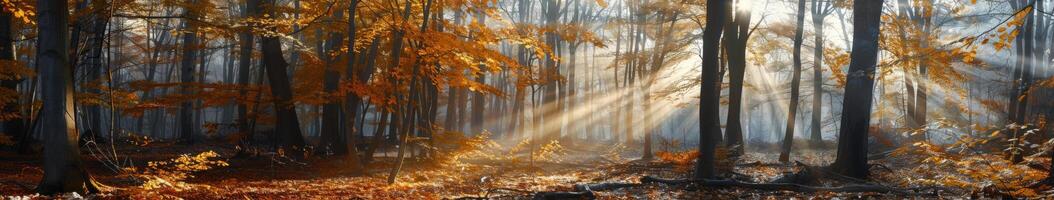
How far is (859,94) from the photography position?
36.8 feet

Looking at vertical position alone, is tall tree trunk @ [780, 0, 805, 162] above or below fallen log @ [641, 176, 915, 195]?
above

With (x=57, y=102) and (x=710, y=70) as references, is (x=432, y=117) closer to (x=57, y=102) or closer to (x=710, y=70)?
(x=710, y=70)

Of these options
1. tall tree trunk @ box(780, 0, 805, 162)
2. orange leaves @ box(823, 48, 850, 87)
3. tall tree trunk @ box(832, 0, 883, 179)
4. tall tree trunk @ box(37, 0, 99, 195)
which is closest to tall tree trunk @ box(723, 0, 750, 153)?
tall tree trunk @ box(780, 0, 805, 162)

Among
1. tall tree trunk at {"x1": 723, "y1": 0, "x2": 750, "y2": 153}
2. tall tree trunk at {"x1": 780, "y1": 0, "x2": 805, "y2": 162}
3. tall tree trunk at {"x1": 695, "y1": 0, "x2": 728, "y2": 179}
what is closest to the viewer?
tall tree trunk at {"x1": 695, "y1": 0, "x2": 728, "y2": 179}

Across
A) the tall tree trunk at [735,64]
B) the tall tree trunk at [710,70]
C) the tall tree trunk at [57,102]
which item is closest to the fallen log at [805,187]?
the tall tree trunk at [710,70]

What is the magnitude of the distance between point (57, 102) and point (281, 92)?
27.9ft

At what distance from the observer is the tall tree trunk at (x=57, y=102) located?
6605mm

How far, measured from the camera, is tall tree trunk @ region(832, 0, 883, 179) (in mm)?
10992

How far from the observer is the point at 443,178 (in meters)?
12.5

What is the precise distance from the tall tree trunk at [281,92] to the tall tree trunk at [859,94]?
483 inches

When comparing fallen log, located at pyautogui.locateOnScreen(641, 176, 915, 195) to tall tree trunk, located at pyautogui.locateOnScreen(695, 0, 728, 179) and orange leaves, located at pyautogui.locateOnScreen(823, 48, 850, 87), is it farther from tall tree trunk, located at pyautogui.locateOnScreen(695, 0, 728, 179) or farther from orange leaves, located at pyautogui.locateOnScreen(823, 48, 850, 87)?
orange leaves, located at pyautogui.locateOnScreen(823, 48, 850, 87)

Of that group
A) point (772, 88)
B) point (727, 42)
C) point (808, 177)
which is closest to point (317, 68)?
point (727, 42)

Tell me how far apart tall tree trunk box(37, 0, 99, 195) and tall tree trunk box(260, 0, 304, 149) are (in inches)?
315

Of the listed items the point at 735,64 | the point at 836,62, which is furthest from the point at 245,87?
the point at 836,62
